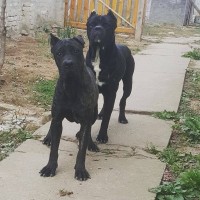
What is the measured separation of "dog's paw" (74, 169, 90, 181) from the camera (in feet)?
12.9

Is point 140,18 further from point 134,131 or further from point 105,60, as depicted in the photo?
point 105,60

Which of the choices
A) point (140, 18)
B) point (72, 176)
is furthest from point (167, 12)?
point (72, 176)

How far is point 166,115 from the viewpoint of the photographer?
5.99m

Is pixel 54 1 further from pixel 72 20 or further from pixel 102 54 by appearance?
pixel 102 54

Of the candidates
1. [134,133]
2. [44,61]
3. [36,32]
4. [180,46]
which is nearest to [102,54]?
[134,133]

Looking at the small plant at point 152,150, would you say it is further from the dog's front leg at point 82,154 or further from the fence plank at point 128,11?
the fence plank at point 128,11

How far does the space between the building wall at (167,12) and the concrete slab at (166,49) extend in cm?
835

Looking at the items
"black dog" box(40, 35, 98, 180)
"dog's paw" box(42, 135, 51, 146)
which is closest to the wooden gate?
"dog's paw" box(42, 135, 51, 146)

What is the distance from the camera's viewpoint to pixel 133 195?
12.1 ft

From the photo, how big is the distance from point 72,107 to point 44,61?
5.38 metres

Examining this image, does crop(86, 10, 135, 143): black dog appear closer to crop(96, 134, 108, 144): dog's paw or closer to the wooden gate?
crop(96, 134, 108, 144): dog's paw

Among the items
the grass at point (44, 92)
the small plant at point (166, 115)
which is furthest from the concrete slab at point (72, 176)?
the grass at point (44, 92)

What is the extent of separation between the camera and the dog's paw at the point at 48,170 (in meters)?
3.97

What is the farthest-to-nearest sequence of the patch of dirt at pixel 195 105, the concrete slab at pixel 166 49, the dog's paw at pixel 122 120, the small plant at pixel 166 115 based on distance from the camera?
the concrete slab at pixel 166 49
the patch of dirt at pixel 195 105
the small plant at pixel 166 115
the dog's paw at pixel 122 120
